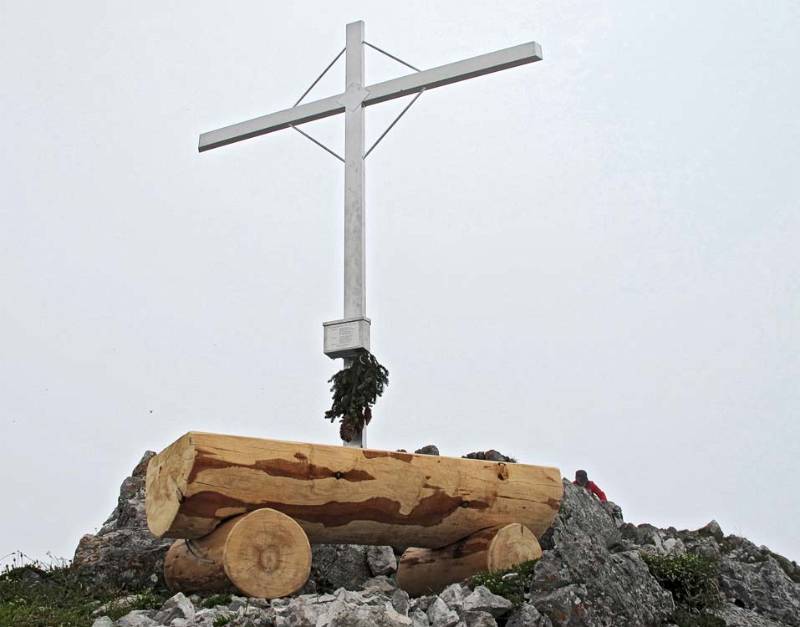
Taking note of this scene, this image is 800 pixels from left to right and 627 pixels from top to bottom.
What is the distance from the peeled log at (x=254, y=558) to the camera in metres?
7.57

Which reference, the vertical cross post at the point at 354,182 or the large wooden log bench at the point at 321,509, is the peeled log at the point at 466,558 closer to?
the large wooden log bench at the point at 321,509

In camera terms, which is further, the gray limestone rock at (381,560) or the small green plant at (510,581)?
the gray limestone rock at (381,560)

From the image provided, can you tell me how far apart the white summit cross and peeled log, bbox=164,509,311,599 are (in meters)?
3.76

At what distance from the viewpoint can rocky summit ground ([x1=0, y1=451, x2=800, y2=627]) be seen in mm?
7176

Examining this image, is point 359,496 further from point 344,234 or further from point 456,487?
point 344,234

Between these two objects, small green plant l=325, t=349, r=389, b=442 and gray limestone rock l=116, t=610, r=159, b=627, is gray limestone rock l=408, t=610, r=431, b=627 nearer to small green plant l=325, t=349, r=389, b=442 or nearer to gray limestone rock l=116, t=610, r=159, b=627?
gray limestone rock l=116, t=610, r=159, b=627

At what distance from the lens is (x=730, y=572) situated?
932 centimetres

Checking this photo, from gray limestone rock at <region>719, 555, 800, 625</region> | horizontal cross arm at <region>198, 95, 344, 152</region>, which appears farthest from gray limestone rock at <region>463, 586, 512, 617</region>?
horizontal cross arm at <region>198, 95, 344, 152</region>

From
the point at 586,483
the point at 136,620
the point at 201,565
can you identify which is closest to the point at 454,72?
the point at 586,483

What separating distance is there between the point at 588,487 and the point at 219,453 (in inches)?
290

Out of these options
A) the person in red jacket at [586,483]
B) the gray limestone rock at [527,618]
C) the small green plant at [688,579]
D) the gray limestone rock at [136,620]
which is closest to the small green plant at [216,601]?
the gray limestone rock at [136,620]

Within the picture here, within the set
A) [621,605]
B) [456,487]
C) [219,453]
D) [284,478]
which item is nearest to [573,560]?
[621,605]

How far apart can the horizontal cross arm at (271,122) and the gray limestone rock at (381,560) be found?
6313 mm

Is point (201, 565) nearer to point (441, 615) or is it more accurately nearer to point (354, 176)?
point (441, 615)
